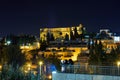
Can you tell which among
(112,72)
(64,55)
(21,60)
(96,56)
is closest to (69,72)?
(112,72)

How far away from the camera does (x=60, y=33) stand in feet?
424

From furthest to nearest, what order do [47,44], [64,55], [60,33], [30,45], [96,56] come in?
[60,33] → [30,45] → [47,44] → [64,55] → [96,56]

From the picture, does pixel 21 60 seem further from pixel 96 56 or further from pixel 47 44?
pixel 47 44

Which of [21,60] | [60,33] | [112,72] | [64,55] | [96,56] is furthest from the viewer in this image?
[60,33]

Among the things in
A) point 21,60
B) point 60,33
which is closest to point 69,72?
point 21,60

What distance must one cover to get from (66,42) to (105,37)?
43.5 ft

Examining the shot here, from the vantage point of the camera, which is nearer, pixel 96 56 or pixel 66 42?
pixel 96 56

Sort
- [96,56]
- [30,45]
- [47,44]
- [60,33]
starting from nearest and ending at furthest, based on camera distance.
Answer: [96,56]
[47,44]
[30,45]
[60,33]

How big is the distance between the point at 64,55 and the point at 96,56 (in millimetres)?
33340

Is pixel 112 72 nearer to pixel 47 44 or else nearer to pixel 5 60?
pixel 5 60

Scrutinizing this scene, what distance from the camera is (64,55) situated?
80.4m

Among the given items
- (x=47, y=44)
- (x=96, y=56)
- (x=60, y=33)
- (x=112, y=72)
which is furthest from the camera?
(x=60, y=33)

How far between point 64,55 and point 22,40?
2726 cm

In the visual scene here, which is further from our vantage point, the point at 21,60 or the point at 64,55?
the point at 64,55
